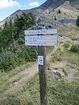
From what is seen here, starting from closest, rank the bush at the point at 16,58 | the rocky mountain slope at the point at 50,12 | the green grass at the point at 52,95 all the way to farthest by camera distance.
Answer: the green grass at the point at 52,95
the bush at the point at 16,58
the rocky mountain slope at the point at 50,12

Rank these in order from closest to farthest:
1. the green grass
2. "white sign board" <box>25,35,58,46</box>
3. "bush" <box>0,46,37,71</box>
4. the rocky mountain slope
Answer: "white sign board" <box>25,35,58,46</box>, the green grass, "bush" <box>0,46,37,71</box>, the rocky mountain slope

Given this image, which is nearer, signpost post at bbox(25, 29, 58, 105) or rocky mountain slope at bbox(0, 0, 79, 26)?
signpost post at bbox(25, 29, 58, 105)

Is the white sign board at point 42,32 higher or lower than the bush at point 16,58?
higher

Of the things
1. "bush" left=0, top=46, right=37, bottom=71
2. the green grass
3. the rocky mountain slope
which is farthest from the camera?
the rocky mountain slope

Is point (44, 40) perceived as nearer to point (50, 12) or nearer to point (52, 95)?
point (52, 95)

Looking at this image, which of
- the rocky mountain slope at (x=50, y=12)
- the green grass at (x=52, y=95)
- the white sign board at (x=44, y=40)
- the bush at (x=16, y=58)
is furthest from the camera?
the rocky mountain slope at (x=50, y=12)

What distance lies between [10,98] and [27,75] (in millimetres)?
2832

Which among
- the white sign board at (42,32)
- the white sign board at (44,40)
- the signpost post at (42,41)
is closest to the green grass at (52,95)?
the signpost post at (42,41)

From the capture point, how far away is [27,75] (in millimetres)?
11492

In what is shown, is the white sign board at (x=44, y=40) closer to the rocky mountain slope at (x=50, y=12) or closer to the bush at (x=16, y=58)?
the rocky mountain slope at (x=50, y=12)

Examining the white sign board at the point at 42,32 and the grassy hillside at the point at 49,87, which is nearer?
the white sign board at the point at 42,32

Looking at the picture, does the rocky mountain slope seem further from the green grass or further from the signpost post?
the green grass

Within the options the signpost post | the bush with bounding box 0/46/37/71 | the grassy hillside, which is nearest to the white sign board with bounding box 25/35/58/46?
the signpost post

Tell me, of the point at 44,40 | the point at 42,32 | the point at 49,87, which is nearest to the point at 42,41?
the point at 44,40
